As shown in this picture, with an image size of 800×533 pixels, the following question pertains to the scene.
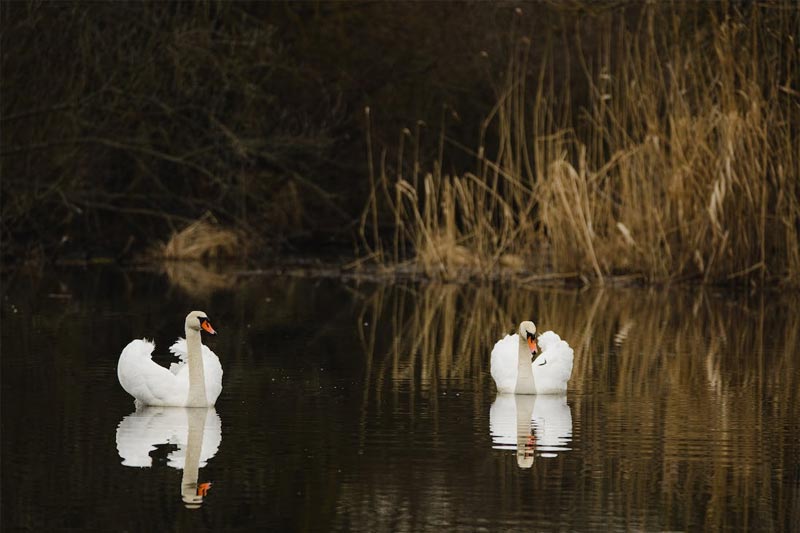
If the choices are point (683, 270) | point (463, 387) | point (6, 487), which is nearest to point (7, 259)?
point (683, 270)

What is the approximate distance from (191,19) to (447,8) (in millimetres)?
4646

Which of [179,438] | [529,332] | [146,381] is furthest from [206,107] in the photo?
[179,438]

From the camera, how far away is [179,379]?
1000cm

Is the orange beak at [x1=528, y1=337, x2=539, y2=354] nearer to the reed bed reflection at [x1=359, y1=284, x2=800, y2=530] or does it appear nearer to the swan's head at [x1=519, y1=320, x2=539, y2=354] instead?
the swan's head at [x1=519, y1=320, x2=539, y2=354]

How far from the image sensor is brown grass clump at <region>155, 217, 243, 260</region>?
84.7 ft

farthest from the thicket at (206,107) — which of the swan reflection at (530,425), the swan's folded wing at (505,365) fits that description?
the swan reflection at (530,425)

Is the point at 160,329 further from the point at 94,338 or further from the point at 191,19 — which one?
the point at 191,19

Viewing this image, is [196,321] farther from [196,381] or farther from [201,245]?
[201,245]

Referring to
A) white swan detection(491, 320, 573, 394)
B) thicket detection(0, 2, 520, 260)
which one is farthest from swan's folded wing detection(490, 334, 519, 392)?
thicket detection(0, 2, 520, 260)

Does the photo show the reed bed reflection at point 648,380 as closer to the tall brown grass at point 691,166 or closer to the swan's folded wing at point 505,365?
the swan's folded wing at point 505,365

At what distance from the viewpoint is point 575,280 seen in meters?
20.6

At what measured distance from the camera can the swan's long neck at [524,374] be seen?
10.6 metres

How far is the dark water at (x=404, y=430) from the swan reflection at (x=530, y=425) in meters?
0.03

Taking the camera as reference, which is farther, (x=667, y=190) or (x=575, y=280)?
(x=575, y=280)
